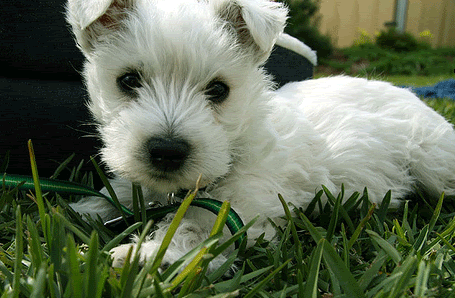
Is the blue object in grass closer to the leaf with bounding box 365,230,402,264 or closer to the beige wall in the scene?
the leaf with bounding box 365,230,402,264

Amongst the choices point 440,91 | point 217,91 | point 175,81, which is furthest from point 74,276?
point 440,91

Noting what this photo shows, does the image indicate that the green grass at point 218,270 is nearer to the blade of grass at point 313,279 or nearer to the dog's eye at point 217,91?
the blade of grass at point 313,279

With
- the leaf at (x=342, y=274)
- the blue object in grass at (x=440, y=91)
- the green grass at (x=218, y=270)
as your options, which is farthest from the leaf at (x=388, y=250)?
the blue object in grass at (x=440, y=91)

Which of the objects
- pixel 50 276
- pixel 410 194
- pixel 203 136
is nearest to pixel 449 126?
pixel 410 194

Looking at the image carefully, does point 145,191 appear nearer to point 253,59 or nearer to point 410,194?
point 253,59

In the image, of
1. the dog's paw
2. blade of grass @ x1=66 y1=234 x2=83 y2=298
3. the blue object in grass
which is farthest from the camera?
the blue object in grass

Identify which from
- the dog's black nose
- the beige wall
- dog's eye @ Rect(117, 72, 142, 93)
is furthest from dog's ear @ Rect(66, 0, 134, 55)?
the beige wall

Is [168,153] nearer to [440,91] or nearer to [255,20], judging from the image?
[255,20]
